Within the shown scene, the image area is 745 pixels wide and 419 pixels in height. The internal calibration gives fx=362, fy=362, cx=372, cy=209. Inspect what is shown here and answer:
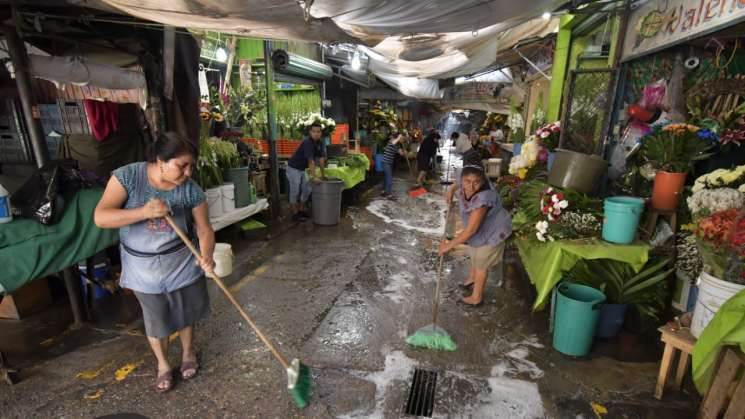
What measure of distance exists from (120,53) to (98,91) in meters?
2.38

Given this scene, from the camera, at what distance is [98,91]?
242 inches

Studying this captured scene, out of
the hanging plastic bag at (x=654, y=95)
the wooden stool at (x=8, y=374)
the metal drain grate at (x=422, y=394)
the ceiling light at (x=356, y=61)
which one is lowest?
the metal drain grate at (x=422, y=394)

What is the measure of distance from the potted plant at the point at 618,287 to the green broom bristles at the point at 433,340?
53.9 inches

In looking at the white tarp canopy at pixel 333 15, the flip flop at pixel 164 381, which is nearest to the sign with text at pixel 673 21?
the white tarp canopy at pixel 333 15

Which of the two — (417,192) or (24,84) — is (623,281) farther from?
(417,192)

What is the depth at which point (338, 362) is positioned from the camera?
331cm

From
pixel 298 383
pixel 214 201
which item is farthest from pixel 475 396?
pixel 214 201

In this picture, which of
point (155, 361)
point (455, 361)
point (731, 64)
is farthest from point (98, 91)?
point (731, 64)

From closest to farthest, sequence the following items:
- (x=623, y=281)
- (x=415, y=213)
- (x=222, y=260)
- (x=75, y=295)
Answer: (x=623, y=281), (x=75, y=295), (x=222, y=260), (x=415, y=213)

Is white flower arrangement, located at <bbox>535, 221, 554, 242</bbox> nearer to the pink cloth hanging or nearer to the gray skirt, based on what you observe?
the gray skirt

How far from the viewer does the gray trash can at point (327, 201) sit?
23.6 feet

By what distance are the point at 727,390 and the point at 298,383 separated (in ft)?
8.83

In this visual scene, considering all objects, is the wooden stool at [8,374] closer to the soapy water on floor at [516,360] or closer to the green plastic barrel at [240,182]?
the green plastic barrel at [240,182]

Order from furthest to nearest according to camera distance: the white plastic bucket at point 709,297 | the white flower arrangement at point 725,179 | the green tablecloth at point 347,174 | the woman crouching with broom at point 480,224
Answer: the green tablecloth at point 347,174 → the woman crouching with broom at point 480,224 → the white flower arrangement at point 725,179 → the white plastic bucket at point 709,297
